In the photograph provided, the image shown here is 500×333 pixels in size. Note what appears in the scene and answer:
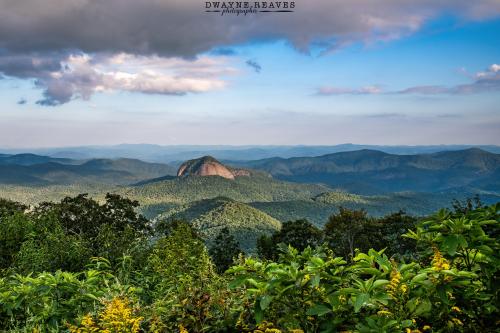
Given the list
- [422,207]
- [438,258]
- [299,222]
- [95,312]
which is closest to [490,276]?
[438,258]

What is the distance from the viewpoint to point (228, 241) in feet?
161

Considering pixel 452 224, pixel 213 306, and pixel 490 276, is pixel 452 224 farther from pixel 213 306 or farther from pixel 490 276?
pixel 213 306

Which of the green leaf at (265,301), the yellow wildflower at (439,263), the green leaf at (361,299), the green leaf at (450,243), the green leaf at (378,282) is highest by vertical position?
the green leaf at (450,243)

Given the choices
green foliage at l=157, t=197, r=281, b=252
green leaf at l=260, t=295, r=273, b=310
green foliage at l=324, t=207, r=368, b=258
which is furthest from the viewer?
green foliage at l=157, t=197, r=281, b=252

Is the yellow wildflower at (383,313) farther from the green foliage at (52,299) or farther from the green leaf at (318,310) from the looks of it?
the green foliage at (52,299)

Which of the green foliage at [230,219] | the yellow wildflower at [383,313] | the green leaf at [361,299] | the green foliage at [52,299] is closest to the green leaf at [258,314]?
the green leaf at [361,299]

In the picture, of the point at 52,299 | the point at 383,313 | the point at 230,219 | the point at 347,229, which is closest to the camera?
the point at 383,313

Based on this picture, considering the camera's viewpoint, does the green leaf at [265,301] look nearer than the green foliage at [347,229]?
Yes

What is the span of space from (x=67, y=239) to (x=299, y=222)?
1344 inches

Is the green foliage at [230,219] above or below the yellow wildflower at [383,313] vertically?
below

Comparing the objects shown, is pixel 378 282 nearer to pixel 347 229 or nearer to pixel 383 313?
pixel 383 313

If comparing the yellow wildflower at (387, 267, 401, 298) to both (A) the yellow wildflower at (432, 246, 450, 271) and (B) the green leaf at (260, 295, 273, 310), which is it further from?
(B) the green leaf at (260, 295, 273, 310)

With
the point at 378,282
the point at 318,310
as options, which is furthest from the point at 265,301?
the point at 378,282

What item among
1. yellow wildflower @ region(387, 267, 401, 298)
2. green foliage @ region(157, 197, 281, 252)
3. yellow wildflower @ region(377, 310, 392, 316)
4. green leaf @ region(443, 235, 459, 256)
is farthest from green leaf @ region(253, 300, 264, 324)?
green foliage @ region(157, 197, 281, 252)
